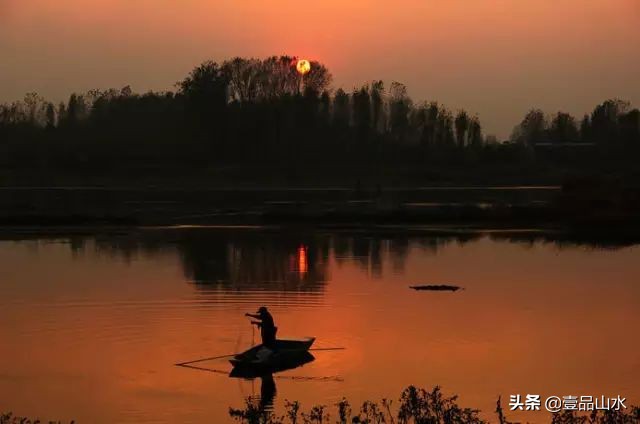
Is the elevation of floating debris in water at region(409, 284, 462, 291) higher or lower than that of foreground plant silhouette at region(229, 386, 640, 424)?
lower

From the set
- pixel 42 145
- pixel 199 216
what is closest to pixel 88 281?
pixel 199 216

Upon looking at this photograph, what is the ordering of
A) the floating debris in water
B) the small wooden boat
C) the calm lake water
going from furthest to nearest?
the floating debris in water → the small wooden boat → the calm lake water

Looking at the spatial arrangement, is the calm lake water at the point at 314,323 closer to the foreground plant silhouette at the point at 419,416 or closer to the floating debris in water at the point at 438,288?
the floating debris in water at the point at 438,288

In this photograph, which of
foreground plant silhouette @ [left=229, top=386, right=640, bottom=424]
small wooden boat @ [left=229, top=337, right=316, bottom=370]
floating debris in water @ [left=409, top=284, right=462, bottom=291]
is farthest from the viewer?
floating debris in water @ [left=409, top=284, right=462, bottom=291]

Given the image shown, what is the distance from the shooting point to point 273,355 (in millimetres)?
21250

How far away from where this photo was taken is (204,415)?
709 inches

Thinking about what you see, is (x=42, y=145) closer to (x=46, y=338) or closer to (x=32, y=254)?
(x=32, y=254)

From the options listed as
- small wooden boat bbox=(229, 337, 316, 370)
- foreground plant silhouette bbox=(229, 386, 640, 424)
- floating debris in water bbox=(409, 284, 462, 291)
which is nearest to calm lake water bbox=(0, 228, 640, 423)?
small wooden boat bbox=(229, 337, 316, 370)

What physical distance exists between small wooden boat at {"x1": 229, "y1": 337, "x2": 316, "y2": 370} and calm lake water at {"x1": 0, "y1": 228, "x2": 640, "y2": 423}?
1.18 ft

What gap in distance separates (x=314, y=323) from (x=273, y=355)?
619 cm

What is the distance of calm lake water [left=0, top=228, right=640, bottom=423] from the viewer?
19.8 metres

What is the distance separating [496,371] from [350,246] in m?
27.4

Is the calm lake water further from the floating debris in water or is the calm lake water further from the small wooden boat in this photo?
the floating debris in water

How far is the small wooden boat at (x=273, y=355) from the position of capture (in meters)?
20.9
